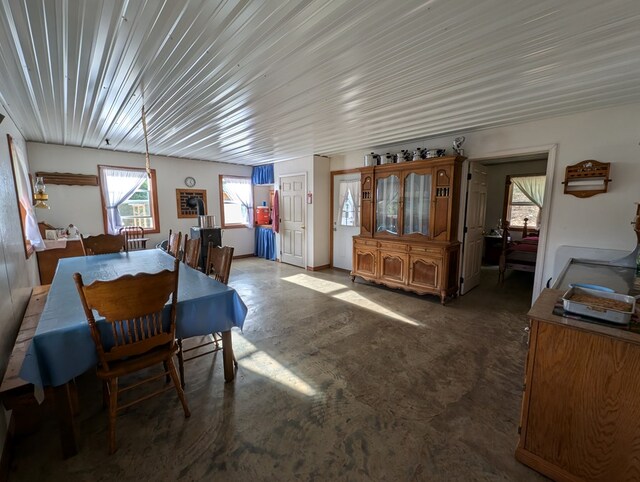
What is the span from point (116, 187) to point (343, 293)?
4805 millimetres

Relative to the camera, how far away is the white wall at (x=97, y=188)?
461cm

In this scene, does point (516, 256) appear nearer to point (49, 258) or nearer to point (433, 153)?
point (433, 153)

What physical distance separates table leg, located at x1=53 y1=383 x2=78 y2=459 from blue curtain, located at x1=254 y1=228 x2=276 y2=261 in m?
5.34

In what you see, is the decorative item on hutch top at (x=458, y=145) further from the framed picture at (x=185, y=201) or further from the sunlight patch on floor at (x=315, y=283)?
the framed picture at (x=185, y=201)

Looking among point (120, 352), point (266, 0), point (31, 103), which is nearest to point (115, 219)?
point (31, 103)

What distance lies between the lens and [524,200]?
6492mm

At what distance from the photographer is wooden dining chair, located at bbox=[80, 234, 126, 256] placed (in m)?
3.48

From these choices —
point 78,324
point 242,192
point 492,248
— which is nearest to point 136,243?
point 242,192

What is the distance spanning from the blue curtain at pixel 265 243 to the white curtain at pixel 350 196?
80.8 inches

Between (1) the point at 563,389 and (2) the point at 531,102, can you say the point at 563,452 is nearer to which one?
(1) the point at 563,389

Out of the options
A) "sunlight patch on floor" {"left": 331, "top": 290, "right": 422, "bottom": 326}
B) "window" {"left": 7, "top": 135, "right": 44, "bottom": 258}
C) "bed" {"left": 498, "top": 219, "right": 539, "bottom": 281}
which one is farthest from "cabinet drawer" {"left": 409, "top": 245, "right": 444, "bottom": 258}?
Answer: "window" {"left": 7, "top": 135, "right": 44, "bottom": 258}

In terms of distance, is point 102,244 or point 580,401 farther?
point 102,244

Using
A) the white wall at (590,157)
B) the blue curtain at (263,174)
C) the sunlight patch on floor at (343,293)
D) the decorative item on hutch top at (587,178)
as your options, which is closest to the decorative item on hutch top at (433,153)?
the white wall at (590,157)

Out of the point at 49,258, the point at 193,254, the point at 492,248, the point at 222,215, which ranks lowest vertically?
the point at 492,248
